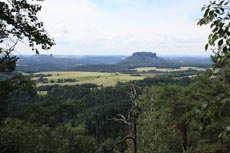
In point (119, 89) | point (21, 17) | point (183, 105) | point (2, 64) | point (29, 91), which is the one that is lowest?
point (119, 89)

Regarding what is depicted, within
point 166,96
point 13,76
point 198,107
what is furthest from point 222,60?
point 166,96

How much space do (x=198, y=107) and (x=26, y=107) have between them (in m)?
9.72

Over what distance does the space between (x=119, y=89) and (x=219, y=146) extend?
101553mm

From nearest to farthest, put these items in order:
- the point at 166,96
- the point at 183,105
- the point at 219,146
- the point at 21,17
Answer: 1. the point at 21,17
2. the point at 219,146
3. the point at 183,105
4. the point at 166,96

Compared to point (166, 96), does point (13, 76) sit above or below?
above

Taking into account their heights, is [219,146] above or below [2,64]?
below

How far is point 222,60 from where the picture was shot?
2.83m

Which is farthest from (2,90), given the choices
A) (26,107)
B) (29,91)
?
(26,107)

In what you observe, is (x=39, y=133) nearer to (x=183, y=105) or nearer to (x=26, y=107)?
(x=26, y=107)

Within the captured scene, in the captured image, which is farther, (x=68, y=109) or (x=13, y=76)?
(x=68, y=109)

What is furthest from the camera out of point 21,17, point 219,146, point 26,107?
point 219,146

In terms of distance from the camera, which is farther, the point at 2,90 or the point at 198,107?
the point at 2,90

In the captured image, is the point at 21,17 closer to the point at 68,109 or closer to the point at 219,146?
the point at 68,109

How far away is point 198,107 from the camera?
268 centimetres
